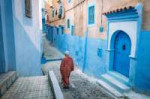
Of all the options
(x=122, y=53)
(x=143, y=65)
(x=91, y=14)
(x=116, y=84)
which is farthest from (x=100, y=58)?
(x=143, y=65)

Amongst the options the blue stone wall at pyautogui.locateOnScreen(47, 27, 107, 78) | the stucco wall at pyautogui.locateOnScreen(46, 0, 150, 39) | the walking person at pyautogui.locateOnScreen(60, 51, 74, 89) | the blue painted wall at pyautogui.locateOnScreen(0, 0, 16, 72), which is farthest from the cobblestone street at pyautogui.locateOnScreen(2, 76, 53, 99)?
the blue stone wall at pyautogui.locateOnScreen(47, 27, 107, 78)

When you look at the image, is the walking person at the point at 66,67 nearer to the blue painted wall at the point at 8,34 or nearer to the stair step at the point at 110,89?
the stair step at the point at 110,89

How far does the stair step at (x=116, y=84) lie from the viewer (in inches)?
276

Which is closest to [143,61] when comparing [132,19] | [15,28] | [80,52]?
[132,19]

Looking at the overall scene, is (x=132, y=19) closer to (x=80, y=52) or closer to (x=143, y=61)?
(x=143, y=61)

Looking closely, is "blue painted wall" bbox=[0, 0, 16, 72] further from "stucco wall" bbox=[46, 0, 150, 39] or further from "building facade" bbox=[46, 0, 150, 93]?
"stucco wall" bbox=[46, 0, 150, 39]

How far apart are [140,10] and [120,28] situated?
1550 millimetres

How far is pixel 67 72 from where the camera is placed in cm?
809

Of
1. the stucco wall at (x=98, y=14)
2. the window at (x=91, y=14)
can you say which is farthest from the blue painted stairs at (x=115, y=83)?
the window at (x=91, y=14)

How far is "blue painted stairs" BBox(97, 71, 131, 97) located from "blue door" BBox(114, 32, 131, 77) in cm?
33

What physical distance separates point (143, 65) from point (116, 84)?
1.58m

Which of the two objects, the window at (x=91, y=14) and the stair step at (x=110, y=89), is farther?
the window at (x=91, y=14)

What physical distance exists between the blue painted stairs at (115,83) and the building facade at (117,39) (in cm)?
25

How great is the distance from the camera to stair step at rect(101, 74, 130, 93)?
702 cm
